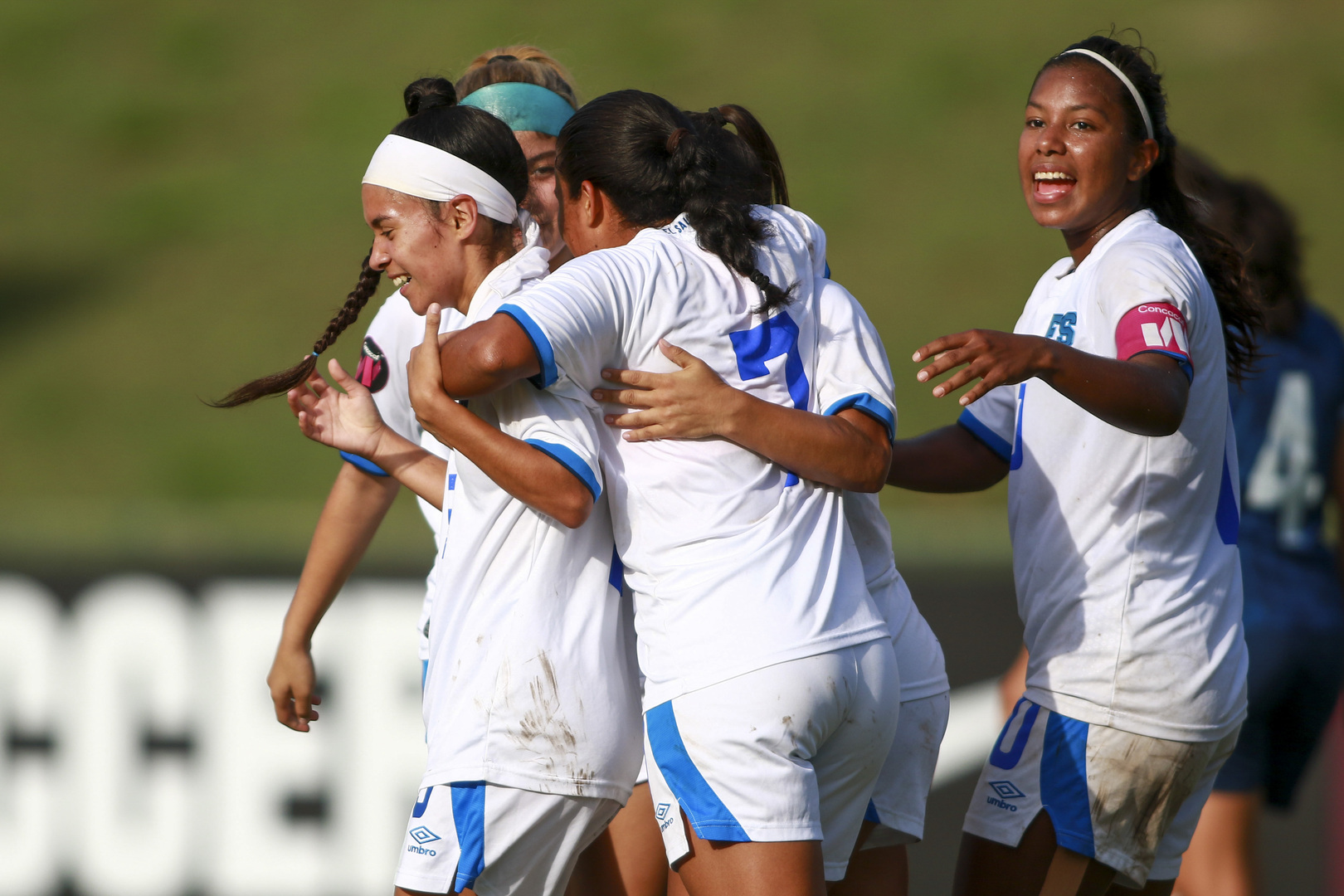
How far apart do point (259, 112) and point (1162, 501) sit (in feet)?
44.4

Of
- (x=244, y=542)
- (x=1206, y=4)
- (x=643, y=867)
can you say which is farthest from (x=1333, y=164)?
(x=643, y=867)

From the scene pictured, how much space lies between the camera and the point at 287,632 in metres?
3.21

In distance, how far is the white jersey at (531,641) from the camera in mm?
2410

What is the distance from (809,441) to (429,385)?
65 centimetres

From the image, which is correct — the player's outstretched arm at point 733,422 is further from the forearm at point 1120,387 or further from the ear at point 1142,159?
the ear at point 1142,159

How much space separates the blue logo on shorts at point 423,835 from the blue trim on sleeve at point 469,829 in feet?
0.16

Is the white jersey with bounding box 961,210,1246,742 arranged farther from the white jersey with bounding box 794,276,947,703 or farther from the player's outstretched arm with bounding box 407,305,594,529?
the player's outstretched arm with bounding box 407,305,594,529

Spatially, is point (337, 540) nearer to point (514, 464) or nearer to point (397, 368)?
point (397, 368)

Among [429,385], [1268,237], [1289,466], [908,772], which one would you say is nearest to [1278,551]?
[1289,466]

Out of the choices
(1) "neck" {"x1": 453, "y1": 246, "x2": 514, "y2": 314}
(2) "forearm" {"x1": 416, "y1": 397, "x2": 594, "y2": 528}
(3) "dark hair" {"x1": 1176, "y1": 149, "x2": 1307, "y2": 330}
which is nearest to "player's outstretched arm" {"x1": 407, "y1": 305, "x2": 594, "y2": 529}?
(2) "forearm" {"x1": 416, "y1": 397, "x2": 594, "y2": 528}

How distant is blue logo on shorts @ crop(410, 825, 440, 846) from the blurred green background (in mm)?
6604

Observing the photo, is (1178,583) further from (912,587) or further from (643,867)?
(912,587)

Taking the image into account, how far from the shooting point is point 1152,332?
253cm

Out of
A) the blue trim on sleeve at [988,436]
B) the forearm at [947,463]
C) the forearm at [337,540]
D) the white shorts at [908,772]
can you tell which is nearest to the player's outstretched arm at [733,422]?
the white shorts at [908,772]
